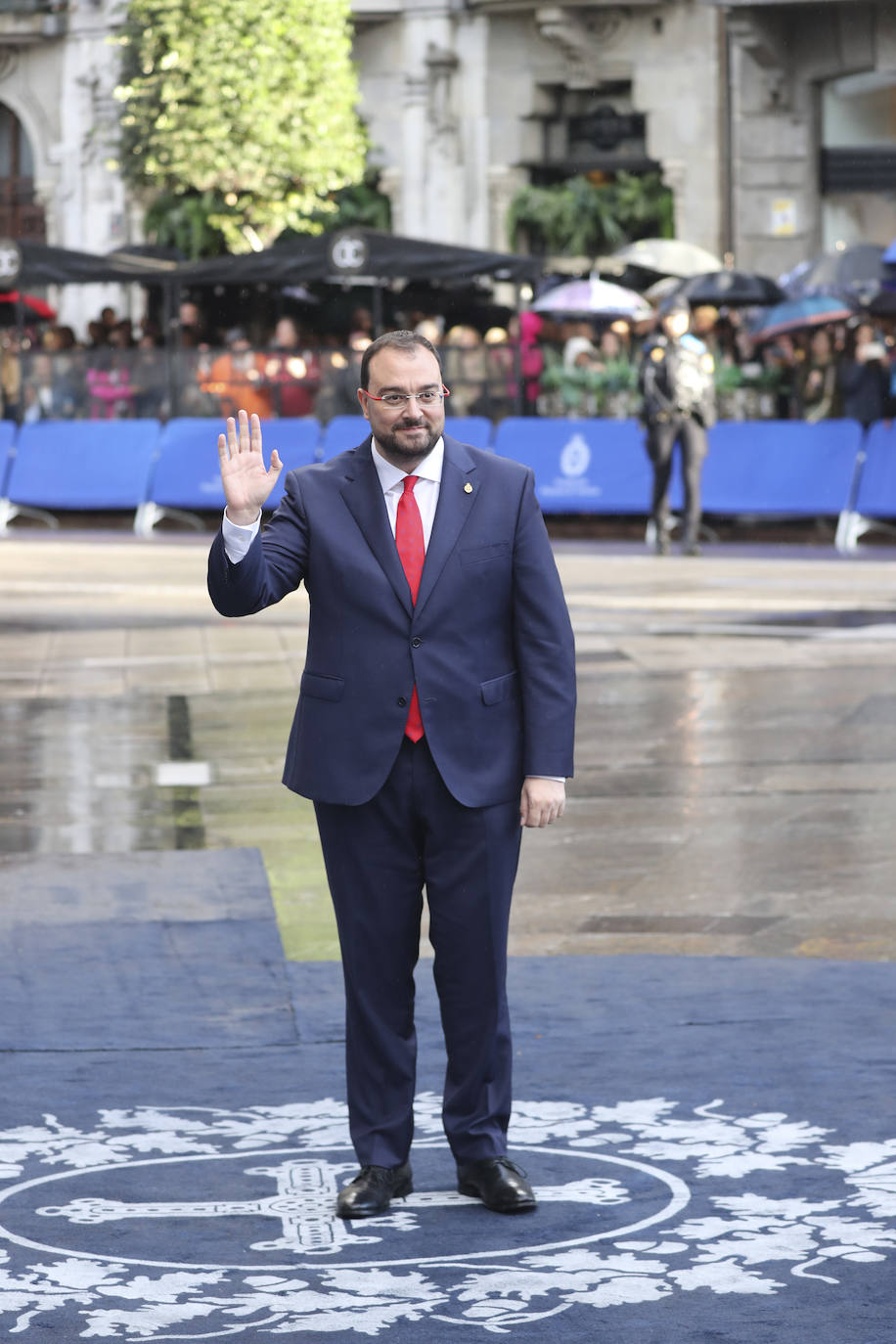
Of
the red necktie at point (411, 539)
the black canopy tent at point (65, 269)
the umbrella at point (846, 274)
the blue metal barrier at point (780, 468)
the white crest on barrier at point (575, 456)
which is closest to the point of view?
the red necktie at point (411, 539)

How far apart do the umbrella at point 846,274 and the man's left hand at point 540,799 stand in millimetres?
18997

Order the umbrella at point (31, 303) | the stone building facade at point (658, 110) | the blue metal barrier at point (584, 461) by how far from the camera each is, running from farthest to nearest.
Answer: the stone building facade at point (658, 110)
the umbrella at point (31, 303)
the blue metal barrier at point (584, 461)

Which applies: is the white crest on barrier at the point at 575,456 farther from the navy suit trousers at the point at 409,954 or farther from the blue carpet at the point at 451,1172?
the navy suit trousers at the point at 409,954

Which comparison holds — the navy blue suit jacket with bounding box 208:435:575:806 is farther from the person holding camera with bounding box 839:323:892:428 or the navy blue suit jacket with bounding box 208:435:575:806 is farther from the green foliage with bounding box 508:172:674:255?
the green foliage with bounding box 508:172:674:255

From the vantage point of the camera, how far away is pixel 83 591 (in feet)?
60.4

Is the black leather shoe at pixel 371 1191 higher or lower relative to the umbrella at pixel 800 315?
lower

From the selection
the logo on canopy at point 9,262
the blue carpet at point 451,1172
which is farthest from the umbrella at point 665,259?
the blue carpet at point 451,1172

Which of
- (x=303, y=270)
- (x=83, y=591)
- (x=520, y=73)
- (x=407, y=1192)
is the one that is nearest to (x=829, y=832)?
(x=407, y=1192)

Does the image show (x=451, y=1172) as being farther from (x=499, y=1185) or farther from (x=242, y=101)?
(x=242, y=101)

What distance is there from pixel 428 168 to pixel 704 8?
4.21 m

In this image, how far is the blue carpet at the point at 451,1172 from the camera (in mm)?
4395

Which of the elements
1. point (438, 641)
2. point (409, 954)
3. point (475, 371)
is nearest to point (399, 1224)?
point (409, 954)

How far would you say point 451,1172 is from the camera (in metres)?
5.25

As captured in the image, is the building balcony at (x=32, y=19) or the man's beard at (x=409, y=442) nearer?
the man's beard at (x=409, y=442)
